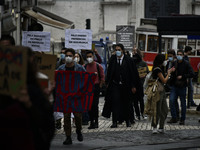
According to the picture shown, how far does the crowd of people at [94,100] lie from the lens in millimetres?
4473

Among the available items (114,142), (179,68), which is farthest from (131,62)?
(114,142)

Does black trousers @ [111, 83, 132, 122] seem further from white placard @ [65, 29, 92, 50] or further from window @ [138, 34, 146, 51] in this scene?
window @ [138, 34, 146, 51]

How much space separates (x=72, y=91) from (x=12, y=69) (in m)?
5.91

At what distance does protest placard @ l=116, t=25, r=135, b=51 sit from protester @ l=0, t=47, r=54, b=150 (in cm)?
1630

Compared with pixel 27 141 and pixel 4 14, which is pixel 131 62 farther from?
pixel 27 141

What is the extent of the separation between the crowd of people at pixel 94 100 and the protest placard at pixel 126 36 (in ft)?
12.5

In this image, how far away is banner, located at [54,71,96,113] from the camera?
1046cm

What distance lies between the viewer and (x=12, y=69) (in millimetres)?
4703

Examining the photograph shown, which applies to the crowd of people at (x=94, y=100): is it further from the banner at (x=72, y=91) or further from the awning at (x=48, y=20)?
the awning at (x=48, y=20)

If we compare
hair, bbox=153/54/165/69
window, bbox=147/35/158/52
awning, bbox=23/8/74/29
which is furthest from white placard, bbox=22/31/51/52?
window, bbox=147/35/158/52

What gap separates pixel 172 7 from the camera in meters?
44.7

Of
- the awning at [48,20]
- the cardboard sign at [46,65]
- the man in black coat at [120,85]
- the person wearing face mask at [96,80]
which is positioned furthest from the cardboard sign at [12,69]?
the awning at [48,20]

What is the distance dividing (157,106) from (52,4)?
33070mm

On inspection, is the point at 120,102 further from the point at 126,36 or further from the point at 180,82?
the point at 126,36
